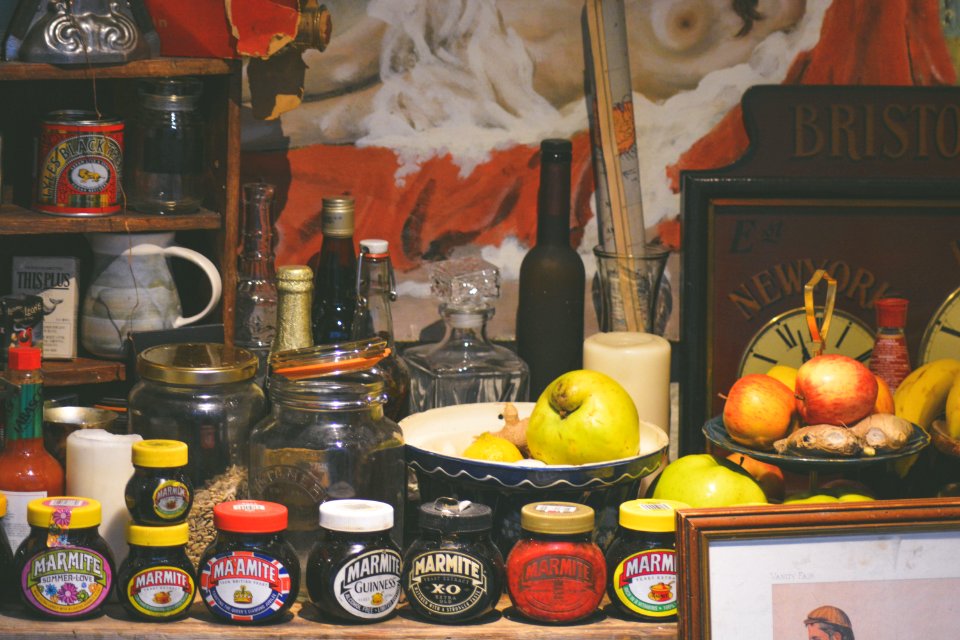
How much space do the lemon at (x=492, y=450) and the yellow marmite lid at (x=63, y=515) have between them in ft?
1.34

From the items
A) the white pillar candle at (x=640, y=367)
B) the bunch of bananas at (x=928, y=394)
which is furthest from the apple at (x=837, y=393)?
the white pillar candle at (x=640, y=367)

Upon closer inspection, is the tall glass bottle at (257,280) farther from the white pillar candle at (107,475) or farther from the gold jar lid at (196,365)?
the white pillar candle at (107,475)

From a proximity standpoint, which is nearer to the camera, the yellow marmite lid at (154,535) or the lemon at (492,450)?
the yellow marmite lid at (154,535)

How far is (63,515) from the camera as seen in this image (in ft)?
4.26

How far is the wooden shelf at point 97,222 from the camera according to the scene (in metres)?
1.54

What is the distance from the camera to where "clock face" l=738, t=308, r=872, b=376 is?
1.86 metres

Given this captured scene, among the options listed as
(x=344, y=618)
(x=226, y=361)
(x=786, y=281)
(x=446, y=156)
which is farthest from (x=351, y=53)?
(x=344, y=618)

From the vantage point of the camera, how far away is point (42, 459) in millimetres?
1407

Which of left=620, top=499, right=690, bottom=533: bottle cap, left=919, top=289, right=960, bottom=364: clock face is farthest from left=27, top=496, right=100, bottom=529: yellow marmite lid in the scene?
left=919, top=289, right=960, bottom=364: clock face

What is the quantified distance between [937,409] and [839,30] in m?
0.59

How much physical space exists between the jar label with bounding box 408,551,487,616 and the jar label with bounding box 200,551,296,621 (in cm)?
14

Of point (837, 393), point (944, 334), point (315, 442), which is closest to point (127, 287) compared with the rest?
point (315, 442)

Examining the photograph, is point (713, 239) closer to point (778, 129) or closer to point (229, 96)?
point (778, 129)

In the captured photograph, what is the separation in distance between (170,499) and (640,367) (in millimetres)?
632
